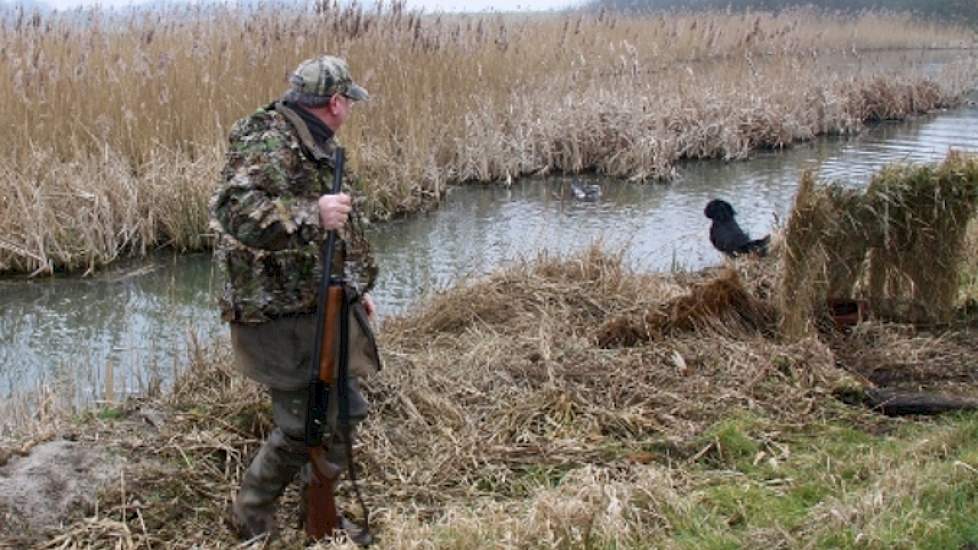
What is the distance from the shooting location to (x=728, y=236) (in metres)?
7.88

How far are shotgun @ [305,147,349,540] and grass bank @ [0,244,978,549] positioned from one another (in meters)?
0.22

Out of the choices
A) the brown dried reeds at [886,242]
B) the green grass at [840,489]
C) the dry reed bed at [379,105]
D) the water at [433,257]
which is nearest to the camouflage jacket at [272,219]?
the green grass at [840,489]

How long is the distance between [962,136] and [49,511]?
50.4 ft

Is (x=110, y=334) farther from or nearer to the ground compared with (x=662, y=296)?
nearer to the ground

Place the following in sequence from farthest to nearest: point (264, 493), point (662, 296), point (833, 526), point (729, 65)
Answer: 1. point (729, 65)
2. point (662, 296)
3. point (264, 493)
4. point (833, 526)

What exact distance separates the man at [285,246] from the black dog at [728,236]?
4600mm

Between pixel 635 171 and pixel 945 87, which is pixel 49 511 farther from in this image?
pixel 945 87

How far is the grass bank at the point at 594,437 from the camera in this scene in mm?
3438

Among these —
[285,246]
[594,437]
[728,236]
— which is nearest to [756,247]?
[728,236]

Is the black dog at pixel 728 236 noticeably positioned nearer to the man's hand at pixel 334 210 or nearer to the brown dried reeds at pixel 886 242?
the brown dried reeds at pixel 886 242

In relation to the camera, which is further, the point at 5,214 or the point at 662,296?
the point at 5,214

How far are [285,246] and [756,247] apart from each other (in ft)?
16.4

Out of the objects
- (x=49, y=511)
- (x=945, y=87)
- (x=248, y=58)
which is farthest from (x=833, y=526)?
(x=945, y=87)

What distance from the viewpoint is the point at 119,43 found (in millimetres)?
10891
